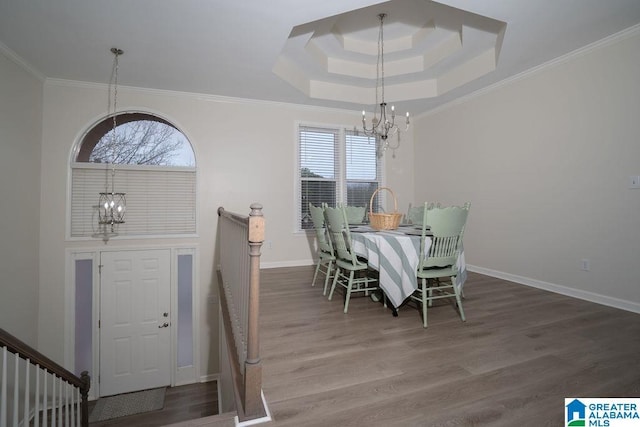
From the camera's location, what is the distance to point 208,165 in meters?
4.57

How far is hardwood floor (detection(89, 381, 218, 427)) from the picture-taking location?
3898 mm

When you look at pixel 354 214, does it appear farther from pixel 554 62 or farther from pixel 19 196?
pixel 19 196

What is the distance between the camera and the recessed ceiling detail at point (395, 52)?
3.41 m

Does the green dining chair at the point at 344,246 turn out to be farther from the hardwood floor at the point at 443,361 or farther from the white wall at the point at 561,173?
the white wall at the point at 561,173

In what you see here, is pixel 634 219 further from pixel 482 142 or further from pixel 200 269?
pixel 200 269

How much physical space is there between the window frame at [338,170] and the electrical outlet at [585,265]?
116 inches

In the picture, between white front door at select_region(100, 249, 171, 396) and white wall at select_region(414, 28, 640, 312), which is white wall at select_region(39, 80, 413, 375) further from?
white wall at select_region(414, 28, 640, 312)

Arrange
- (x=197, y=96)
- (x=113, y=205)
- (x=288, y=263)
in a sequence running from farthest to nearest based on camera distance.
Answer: (x=288, y=263) → (x=197, y=96) → (x=113, y=205)

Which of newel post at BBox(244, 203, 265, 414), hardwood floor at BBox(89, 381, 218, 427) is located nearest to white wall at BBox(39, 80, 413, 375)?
hardwood floor at BBox(89, 381, 218, 427)

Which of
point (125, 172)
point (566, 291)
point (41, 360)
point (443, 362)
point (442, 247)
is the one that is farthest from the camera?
point (125, 172)

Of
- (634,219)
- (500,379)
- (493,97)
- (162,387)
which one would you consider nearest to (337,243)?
(500,379)

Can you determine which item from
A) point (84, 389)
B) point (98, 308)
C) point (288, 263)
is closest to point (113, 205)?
point (98, 308)

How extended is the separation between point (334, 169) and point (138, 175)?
3113mm

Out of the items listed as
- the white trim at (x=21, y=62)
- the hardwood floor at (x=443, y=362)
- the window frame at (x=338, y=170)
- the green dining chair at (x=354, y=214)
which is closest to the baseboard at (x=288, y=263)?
the window frame at (x=338, y=170)
